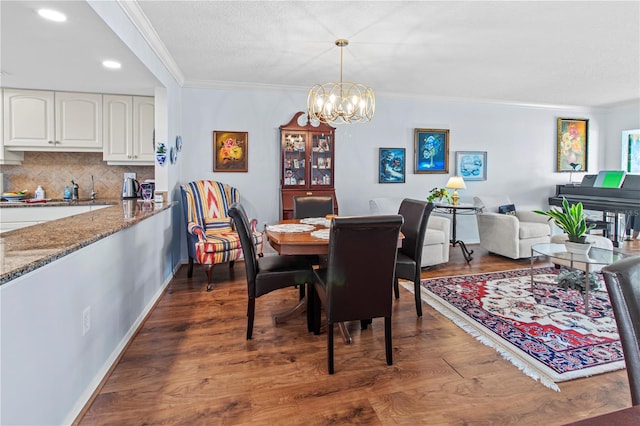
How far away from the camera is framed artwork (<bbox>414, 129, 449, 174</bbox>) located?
18.4ft

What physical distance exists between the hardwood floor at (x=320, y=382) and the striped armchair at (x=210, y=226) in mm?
920

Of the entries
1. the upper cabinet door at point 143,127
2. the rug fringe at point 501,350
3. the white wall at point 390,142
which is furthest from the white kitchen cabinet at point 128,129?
the rug fringe at point 501,350

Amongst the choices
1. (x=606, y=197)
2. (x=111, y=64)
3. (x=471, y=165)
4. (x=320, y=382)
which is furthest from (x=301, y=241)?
(x=606, y=197)

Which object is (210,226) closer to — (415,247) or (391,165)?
(415,247)

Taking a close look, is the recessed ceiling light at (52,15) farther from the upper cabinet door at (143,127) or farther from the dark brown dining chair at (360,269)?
the upper cabinet door at (143,127)

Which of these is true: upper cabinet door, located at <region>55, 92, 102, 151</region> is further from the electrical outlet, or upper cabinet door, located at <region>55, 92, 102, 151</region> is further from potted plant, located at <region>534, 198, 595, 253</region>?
potted plant, located at <region>534, 198, 595, 253</region>

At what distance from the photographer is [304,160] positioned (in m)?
4.95

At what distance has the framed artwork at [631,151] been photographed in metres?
6.22

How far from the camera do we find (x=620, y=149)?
6387 mm

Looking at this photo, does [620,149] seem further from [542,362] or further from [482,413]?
[482,413]

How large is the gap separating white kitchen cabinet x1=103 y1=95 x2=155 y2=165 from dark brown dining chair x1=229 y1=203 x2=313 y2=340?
235cm

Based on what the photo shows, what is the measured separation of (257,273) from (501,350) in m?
1.73

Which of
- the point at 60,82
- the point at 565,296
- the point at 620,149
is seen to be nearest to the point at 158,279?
the point at 60,82

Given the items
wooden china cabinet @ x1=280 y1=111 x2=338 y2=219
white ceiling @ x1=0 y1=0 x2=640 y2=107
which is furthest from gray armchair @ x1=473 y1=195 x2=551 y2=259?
wooden china cabinet @ x1=280 y1=111 x2=338 y2=219
